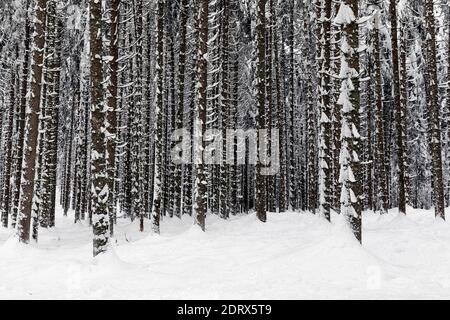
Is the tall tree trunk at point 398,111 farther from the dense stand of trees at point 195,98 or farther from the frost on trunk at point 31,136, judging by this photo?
the frost on trunk at point 31,136

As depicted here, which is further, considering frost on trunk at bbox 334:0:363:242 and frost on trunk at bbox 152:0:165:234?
frost on trunk at bbox 152:0:165:234

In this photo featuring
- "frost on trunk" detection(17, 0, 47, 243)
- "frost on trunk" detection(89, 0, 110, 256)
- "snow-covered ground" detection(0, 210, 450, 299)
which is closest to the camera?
"snow-covered ground" detection(0, 210, 450, 299)

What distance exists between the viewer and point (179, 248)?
1129 cm

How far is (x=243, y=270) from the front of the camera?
803cm

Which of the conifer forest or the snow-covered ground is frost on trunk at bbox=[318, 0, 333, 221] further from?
the snow-covered ground

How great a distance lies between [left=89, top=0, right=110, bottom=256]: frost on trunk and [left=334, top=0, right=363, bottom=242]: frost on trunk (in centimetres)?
496

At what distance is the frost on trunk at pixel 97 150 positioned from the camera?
8797mm

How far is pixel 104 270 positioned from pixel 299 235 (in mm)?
6559

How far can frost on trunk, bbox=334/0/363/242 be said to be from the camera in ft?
28.5

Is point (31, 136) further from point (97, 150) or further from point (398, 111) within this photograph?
point (398, 111)

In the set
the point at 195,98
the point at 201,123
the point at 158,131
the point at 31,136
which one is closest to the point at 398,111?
the point at 201,123

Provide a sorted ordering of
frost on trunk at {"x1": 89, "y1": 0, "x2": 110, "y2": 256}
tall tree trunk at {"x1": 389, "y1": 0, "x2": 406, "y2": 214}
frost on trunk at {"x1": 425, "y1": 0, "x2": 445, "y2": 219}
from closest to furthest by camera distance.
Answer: frost on trunk at {"x1": 89, "y1": 0, "x2": 110, "y2": 256}, frost on trunk at {"x1": 425, "y1": 0, "x2": 445, "y2": 219}, tall tree trunk at {"x1": 389, "y1": 0, "x2": 406, "y2": 214}

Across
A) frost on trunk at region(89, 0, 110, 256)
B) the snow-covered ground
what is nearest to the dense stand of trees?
frost on trunk at region(89, 0, 110, 256)
